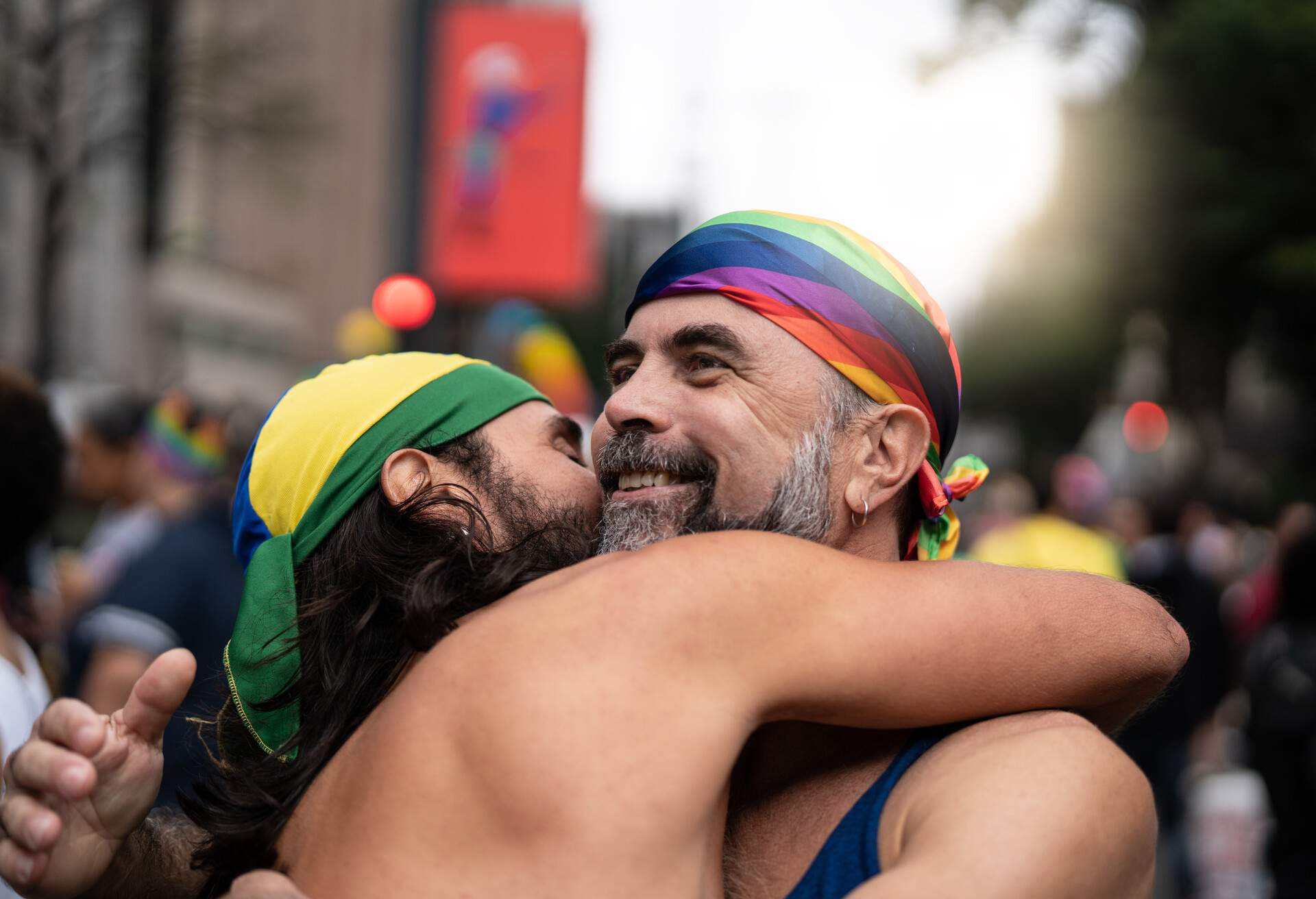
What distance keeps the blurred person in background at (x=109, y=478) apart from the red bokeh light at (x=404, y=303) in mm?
4831

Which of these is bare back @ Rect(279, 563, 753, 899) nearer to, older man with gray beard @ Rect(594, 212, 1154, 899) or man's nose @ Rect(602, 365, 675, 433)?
older man with gray beard @ Rect(594, 212, 1154, 899)

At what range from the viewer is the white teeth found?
105 inches

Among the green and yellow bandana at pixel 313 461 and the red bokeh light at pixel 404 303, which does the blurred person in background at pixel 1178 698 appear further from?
the red bokeh light at pixel 404 303

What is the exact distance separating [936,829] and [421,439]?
138cm

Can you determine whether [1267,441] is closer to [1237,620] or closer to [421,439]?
[1237,620]

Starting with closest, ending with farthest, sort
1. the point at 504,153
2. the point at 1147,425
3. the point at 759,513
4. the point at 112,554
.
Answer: the point at 759,513 → the point at 112,554 → the point at 504,153 → the point at 1147,425

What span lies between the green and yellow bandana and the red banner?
13965 millimetres

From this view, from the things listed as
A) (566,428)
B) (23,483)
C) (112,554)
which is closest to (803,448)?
(566,428)

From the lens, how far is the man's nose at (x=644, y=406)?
8.74 feet

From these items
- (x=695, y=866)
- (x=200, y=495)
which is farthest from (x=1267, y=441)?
(x=695, y=866)

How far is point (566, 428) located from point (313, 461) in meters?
0.60

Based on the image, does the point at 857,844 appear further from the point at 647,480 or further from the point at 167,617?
the point at 167,617

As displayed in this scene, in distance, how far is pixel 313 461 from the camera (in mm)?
2770

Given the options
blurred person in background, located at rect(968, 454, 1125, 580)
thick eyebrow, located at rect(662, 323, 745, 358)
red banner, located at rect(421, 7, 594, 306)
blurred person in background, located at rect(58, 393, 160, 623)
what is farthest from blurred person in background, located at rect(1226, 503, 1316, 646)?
red banner, located at rect(421, 7, 594, 306)
